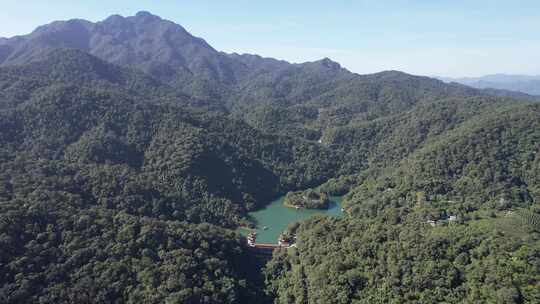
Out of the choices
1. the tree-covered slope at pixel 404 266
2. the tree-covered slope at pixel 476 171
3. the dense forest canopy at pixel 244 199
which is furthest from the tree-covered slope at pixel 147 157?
the tree-covered slope at pixel 404 266

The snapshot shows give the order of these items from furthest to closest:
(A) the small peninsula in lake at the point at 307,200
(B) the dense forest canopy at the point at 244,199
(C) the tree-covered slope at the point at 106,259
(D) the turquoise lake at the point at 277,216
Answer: (A) the small peninsula in lake at the point at 307,200 → (D) the turquoise lake at the point at 277,216 → (B) the dense forest canopy at the point at 244,199 → (C) the tree-covered slope at the point at 106,259

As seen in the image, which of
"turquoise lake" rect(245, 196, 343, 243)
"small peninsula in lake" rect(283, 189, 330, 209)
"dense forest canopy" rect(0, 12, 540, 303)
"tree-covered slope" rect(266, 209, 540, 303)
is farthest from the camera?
"small peninsula in lake" rect(283, 189, 330, 209)

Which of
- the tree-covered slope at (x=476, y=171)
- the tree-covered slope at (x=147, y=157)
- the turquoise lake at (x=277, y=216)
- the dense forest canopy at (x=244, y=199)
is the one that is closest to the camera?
the dense forest canopy at (x=244, y=199)

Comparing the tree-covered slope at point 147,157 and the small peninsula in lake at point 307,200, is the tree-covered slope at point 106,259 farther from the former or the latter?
the small peninsula in lake at point 307,200

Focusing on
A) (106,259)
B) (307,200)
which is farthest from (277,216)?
(106,259)

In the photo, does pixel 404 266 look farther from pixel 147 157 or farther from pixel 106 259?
pixel 147 157

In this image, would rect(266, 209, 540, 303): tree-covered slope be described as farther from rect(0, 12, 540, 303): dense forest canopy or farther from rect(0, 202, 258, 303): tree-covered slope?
rect(0, 202, 258, 303): tree-covered slope

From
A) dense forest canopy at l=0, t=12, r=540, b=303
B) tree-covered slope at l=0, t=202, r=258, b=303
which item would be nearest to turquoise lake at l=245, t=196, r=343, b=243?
dense forest canopy at l=0, t=12, r=540, b=303
